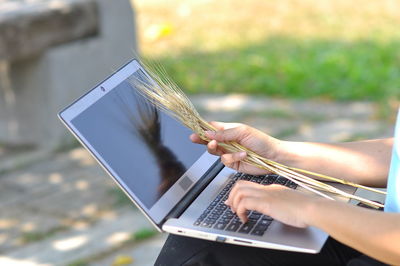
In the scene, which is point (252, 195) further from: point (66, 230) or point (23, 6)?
point (23, 6)

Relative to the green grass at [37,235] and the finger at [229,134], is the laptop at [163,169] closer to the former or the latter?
the finger at [229,134]

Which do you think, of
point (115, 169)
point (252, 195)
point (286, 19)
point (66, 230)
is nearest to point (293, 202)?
point (252, 195)

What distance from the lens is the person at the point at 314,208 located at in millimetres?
1921

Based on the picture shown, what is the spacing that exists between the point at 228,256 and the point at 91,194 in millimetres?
2739

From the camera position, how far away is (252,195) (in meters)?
2.04

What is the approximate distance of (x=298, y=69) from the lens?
7.09m

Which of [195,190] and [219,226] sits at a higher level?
[195,190]

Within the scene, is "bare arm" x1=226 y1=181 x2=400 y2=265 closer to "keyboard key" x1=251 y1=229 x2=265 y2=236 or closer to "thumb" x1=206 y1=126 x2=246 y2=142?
"keyboard key" x1=251 y1=229 x2=265 y2=236

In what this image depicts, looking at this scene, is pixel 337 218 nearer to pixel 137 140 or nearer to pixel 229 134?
pixel 229 134

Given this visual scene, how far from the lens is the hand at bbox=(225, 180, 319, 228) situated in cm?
198

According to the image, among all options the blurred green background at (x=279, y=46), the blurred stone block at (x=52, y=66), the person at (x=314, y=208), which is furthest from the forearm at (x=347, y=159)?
the blurred green background at (x=279, y=46)

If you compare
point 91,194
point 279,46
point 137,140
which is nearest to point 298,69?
point 279,46

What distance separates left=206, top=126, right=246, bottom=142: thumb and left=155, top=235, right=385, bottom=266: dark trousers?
12.3 inches

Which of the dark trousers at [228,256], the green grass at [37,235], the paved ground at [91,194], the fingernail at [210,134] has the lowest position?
the dark trousers at [228,256]
